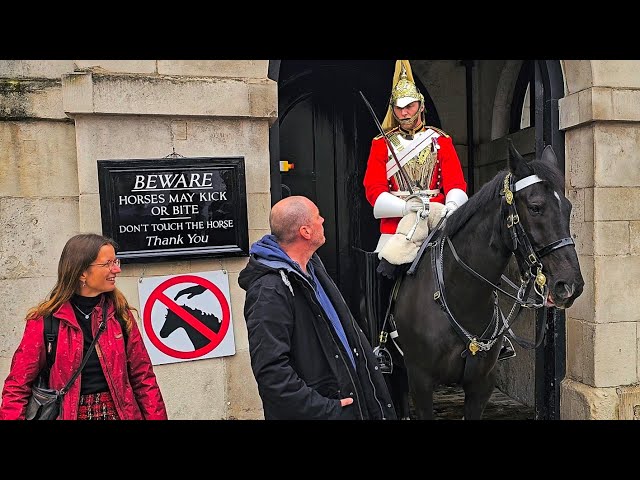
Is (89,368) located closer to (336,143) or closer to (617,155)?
(617,155)

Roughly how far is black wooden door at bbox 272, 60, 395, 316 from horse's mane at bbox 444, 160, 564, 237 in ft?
10.4

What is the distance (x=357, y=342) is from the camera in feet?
9.00

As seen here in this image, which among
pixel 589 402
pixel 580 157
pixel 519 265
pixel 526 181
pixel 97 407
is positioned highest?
pixel 580 157

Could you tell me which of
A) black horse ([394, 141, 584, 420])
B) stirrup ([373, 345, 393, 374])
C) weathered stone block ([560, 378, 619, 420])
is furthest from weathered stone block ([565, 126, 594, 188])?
stirrup ([373, 345, 393, 374])

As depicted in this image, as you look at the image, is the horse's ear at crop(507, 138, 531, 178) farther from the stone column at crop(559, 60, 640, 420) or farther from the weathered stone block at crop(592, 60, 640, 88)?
the weathered stone block at crop(592, 60, 640, 88)

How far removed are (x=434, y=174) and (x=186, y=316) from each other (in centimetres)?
205

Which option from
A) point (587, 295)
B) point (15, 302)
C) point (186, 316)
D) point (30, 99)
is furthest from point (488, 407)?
point (30, 99)

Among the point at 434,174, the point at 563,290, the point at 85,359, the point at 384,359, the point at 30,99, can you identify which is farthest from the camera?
the point at 434,174

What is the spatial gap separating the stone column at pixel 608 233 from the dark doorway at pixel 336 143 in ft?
8.76

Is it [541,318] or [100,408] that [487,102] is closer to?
[541,318]

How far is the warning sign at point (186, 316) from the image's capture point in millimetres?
4234

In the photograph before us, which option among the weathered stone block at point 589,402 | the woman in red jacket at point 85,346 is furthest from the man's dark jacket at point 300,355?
the weathered stone block at point 589,402

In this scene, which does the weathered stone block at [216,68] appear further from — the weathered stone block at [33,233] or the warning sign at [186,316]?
the warning sign at [186,316]

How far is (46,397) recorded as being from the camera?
8.63 ft
